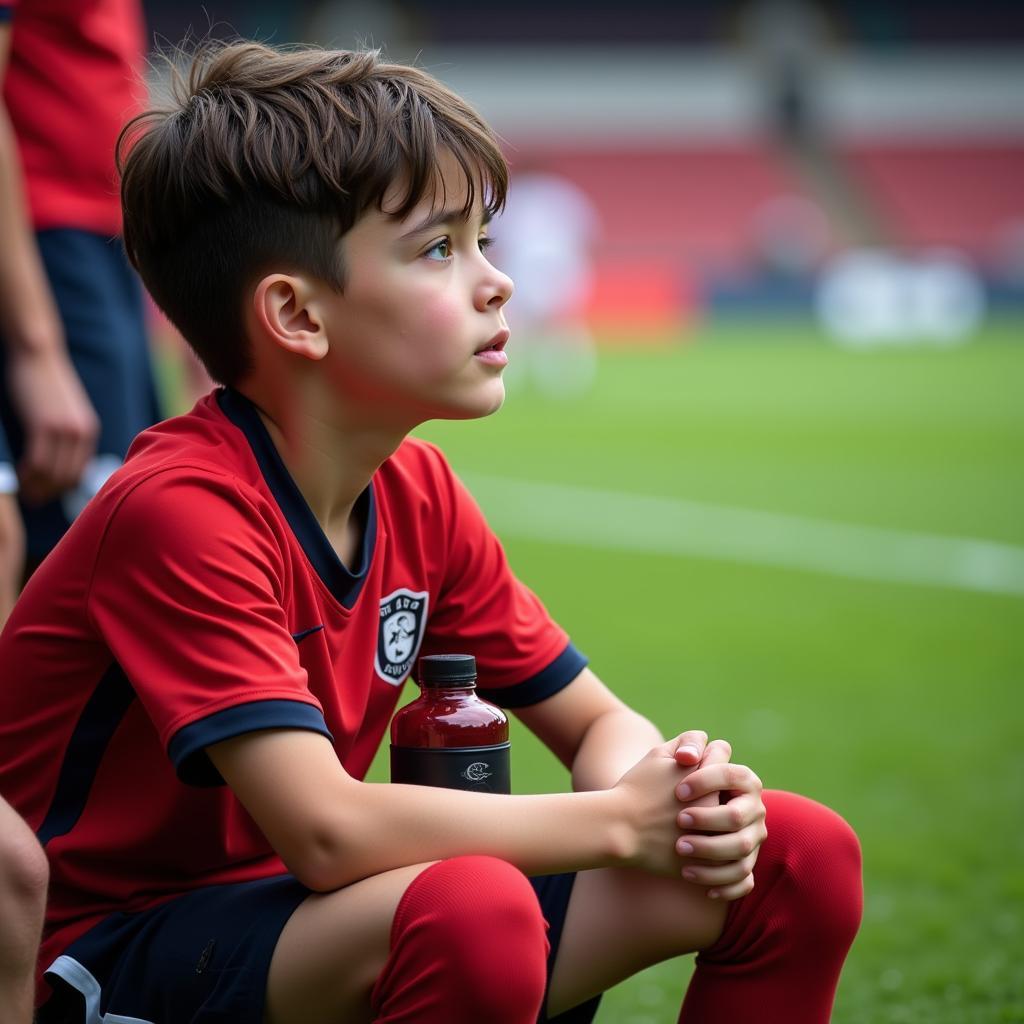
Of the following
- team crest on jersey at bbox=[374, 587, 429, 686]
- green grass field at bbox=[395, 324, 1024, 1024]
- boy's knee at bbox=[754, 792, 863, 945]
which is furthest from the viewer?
green grass field at bbox=[395, 324, 1024, 1024]

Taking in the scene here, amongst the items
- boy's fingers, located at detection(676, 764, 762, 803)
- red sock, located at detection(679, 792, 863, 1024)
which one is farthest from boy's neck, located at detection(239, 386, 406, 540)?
red sock, located at detection(679, 792, 863, 1024)

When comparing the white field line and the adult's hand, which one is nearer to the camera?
the adult's hand

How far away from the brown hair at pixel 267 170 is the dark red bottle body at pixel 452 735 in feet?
1.44

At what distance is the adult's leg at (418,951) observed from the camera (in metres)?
1.53

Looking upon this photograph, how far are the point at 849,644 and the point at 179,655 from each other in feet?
13.9

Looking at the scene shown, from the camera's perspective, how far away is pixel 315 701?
1.66 metres

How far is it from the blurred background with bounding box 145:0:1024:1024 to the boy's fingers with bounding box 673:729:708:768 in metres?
0.91

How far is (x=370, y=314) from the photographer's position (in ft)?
6.06

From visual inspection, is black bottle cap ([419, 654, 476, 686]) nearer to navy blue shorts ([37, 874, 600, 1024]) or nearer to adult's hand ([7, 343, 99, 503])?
navy blue shorts ([37, 874, 600, 1024])

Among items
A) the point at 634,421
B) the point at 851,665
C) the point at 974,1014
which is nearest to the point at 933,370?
the point at 634,421

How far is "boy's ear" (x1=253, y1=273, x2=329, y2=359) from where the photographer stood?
6.05 ft

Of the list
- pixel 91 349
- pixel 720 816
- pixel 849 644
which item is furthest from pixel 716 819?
pixel 849 644

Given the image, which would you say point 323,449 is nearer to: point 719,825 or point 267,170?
point 267,170

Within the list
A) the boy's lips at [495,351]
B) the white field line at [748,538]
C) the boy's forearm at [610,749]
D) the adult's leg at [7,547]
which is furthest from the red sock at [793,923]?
the white field line at [748,538]
